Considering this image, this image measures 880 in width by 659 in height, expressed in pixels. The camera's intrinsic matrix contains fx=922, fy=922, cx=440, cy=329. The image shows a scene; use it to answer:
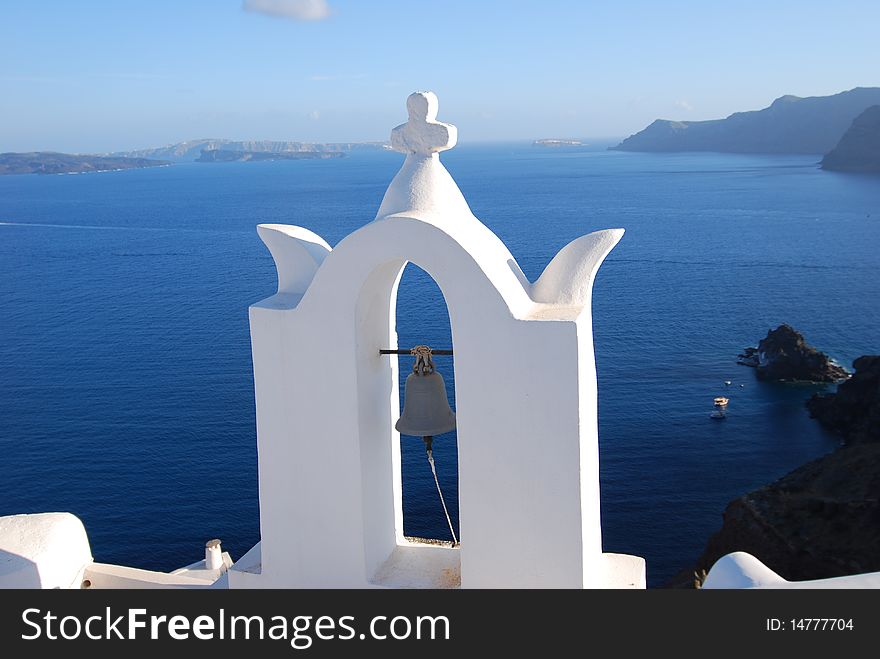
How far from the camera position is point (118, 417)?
3625 centimetres

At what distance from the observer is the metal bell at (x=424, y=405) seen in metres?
5.77

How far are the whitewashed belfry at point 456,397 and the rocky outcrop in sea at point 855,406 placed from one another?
34507 millimetres

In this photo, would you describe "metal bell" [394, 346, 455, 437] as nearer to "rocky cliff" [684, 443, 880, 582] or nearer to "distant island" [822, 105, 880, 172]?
"rocky cliff" [684, 443, 880, 582]

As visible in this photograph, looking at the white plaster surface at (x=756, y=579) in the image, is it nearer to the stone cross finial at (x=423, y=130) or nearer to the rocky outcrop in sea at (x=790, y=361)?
the stone cross finial at (x=423, y=130)

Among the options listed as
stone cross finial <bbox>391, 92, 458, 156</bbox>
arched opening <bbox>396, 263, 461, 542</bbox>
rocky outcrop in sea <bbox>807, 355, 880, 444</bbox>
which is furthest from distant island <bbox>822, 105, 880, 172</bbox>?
stone cross finial <bbox>391, 92, 458, 156</bbox>

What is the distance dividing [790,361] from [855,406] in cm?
542

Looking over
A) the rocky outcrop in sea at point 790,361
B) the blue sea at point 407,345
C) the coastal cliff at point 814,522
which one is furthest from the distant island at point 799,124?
the coastal cliff at point 814,522

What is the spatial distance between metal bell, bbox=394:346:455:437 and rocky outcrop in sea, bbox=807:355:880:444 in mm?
34159

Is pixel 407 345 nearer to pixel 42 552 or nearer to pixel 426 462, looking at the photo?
pixel 426 462

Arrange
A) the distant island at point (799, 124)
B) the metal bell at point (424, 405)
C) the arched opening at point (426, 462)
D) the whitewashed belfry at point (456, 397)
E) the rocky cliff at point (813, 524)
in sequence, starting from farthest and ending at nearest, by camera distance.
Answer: the distant island at point (799, 124)
the arched opening at point (426, 462)
the rocky cliff at point (813, 524)
the metal bell at point (424, 405)
the whitewashed belfry at point (456, 397)

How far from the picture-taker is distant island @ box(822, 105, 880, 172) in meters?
125
